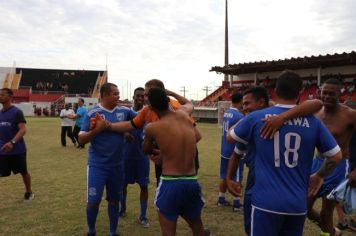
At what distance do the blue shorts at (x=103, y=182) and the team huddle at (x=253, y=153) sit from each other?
1 centimetres

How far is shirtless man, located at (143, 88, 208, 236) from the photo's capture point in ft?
12.9

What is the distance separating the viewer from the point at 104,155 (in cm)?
557

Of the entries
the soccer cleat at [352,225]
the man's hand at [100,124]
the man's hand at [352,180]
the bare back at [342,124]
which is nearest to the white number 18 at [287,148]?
the man's hand at [352,180]

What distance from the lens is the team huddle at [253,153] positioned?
3.33 meters

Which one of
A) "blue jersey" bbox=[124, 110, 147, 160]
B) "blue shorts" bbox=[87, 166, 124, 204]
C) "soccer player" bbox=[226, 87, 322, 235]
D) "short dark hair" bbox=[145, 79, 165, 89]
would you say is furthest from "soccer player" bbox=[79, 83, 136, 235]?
"soccer player" bbox=[226, 87, 322, 235]

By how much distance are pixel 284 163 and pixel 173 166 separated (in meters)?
1.09

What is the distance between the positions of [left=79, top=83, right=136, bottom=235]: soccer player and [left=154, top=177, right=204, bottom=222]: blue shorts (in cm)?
169

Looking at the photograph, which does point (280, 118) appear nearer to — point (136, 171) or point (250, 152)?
point (250, 152)

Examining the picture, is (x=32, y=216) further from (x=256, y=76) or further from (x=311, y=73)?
(x=256, y=76)

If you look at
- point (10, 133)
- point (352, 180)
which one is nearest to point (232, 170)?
point (352, 180)

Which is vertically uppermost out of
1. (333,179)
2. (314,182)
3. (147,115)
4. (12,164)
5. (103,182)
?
(147,115)

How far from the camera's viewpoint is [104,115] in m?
5.71

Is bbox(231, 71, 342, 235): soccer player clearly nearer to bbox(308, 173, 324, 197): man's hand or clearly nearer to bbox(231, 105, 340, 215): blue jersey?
bbox(231, 105, 340, 215): blue jersey

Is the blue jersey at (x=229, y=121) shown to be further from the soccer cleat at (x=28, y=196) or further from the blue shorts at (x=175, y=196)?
the soccer cleat at (x=28, y=196)
